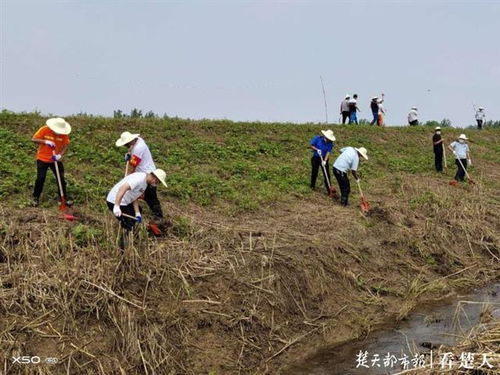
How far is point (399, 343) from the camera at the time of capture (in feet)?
23.8

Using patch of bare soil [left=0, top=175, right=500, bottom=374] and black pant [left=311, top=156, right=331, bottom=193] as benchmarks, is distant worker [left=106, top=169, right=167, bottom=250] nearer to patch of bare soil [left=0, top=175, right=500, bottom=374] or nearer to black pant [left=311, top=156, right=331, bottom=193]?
patch of bare soil [left=0, top=175, right=500, bottom=374]

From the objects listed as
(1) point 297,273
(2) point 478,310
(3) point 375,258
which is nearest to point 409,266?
(3) point 375,258

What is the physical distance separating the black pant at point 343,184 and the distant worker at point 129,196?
16.8ft

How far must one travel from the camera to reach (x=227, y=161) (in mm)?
13141

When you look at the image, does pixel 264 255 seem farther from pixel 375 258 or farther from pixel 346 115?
pixel 346 115

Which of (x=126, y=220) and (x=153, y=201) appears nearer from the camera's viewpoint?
(x=126, y=220)

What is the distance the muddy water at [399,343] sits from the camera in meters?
6.56

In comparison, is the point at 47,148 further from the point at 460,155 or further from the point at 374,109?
the point at 374,109

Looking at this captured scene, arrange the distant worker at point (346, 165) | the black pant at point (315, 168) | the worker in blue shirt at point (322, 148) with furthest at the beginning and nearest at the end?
the black pant at point (315, 168)
the worker in blue shirt at point (322, 148)
the distant worker at point (346, 165)

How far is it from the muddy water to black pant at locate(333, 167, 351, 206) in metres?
3.25

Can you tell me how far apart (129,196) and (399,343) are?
4097 mm

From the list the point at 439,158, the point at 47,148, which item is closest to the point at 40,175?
the point at 47,148

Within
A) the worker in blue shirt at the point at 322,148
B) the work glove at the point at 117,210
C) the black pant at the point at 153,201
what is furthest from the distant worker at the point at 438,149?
the work glove at the point at 117,210

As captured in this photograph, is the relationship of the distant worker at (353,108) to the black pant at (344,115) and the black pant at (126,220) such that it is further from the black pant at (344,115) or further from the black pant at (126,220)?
the black pant at (126,220)
